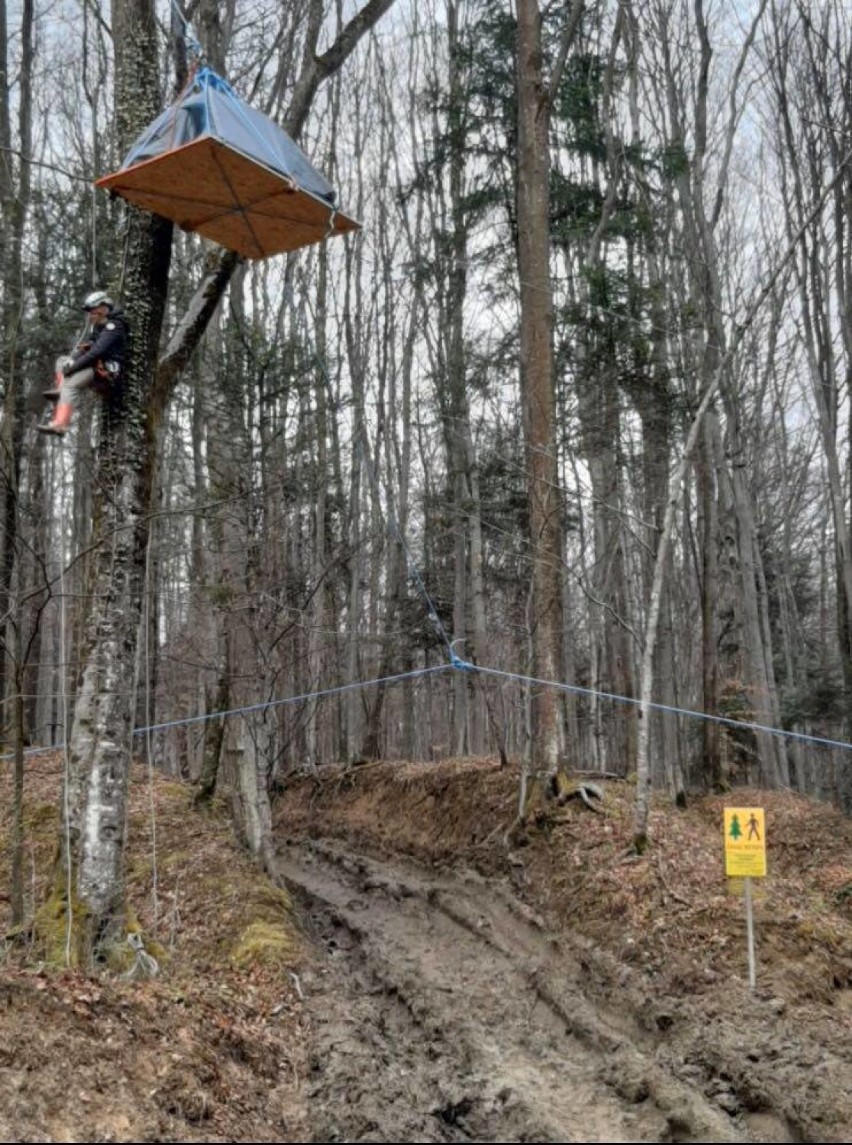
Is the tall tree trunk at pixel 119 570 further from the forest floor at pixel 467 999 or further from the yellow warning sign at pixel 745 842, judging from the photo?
the yellow warning sign at pixel 745 842

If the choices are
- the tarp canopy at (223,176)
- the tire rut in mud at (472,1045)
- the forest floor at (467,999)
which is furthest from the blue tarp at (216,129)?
the tire rut in mud at (472,1045)

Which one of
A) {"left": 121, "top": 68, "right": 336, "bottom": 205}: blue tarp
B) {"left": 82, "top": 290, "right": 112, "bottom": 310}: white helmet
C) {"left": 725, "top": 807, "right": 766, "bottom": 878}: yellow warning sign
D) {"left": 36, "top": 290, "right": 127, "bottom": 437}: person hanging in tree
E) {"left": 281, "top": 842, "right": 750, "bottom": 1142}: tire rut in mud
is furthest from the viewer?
{"left": 725, "top": 807, "right": 766, "bottom": 878}: yellow warning sign

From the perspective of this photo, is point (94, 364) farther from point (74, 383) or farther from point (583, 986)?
point (583, 986)

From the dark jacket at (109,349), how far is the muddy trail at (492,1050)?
15.7 ft

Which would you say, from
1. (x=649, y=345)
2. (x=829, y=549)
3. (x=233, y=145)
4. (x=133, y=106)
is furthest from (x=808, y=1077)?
(x=829, y=549)

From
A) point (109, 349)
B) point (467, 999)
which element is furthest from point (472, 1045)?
point (109, 349)

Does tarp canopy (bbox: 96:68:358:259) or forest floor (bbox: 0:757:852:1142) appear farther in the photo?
tarp canopy (bbox: 96:68:358:259)

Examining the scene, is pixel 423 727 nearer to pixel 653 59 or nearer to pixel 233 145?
pixel 653 59

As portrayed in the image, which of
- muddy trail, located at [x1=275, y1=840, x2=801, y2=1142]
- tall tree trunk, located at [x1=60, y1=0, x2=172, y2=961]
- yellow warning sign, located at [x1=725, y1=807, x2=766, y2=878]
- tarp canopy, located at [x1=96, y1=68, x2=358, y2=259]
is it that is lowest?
muddy trail, located at [x1=275, y1=840, x2=801, y2=1142]

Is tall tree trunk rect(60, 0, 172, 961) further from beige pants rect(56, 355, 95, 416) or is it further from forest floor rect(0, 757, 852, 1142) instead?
forest floor rect(0, 757, 852, 1142)

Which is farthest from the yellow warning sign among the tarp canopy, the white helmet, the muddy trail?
the white helmet

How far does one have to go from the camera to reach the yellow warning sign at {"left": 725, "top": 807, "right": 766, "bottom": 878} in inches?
249

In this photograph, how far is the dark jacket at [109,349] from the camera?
573cm

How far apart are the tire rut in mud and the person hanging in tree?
456 centimetres
